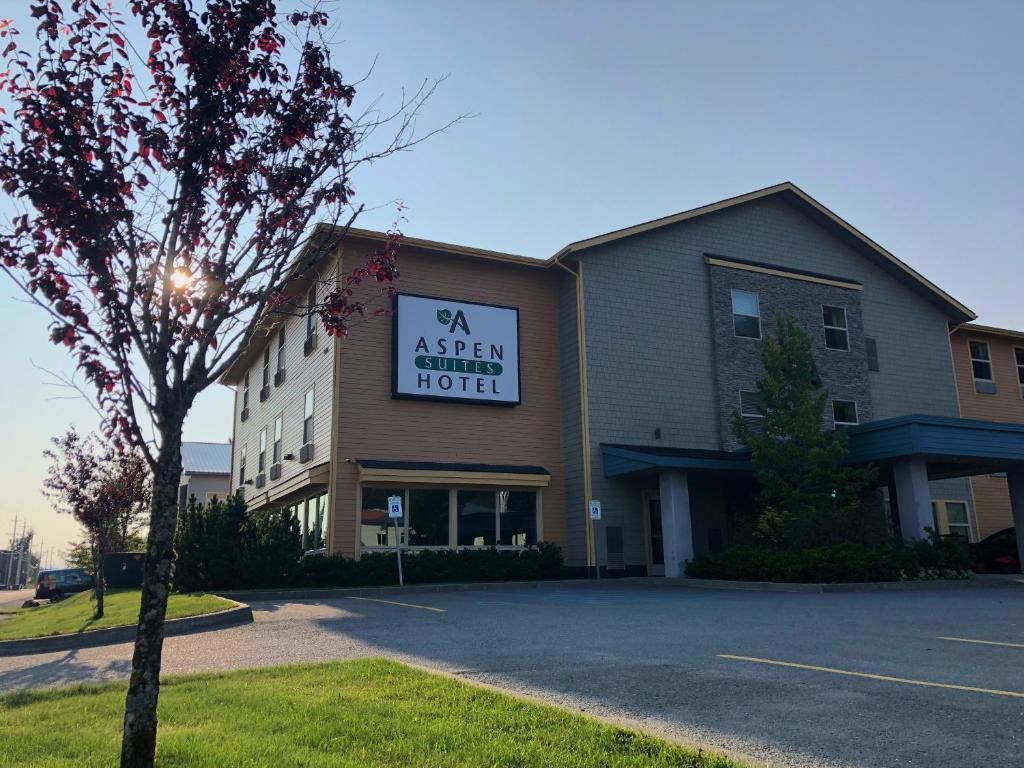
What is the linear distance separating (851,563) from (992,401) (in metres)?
18.0

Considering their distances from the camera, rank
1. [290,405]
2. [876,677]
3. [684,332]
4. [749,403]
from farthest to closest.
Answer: [290,405] → [749,403] → [684,332] → [876,677]

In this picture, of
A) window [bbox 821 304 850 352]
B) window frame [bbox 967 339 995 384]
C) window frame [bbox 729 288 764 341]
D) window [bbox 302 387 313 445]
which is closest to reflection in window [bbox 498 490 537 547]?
window [bbox 302 387 313 445]

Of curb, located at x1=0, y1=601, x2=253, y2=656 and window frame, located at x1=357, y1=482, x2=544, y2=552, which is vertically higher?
window frame, located at x1=357, y1=482, x2=544, y2=552

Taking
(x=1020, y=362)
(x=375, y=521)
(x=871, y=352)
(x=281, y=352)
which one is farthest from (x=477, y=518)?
(x=1020, y=362)

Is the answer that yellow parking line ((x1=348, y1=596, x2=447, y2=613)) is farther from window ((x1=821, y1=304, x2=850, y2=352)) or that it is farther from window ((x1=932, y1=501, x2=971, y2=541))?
window ((x1=932, y1=501, x2=971, y2=541))

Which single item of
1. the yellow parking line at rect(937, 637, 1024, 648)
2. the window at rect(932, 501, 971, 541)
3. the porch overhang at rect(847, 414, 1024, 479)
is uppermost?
the porch overhang at rect(847, 414, 1024, 479)

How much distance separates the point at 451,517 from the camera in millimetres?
23719

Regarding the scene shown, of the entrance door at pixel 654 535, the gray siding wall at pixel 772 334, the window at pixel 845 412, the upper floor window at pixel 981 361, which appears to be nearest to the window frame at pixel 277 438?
the entrance door at pixel 654 535

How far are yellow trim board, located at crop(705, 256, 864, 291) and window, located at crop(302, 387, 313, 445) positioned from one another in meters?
13.2

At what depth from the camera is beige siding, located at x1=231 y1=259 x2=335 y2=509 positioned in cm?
2392

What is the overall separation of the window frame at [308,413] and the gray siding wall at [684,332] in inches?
323

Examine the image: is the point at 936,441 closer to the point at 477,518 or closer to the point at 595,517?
the point at 595,517

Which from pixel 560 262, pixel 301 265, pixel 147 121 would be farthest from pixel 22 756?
pixel 560 262

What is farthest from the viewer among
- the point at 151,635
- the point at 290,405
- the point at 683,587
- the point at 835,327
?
the point at 835,327
